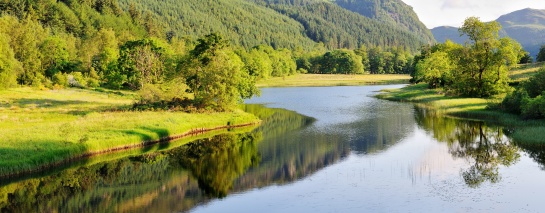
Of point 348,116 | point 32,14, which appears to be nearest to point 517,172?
point 348,116

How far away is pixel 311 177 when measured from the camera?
3800 centimetres

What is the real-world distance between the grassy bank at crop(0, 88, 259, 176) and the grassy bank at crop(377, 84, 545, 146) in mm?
→ 32786

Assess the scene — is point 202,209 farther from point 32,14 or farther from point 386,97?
point 32,14

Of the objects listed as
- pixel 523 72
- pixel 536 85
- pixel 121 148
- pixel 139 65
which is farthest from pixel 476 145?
pixel 139 65

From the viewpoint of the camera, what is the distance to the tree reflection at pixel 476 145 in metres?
37.5

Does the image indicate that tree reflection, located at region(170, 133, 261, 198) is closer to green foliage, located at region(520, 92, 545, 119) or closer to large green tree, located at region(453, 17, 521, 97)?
green foliage, located at region(520, 92, 545, 119)

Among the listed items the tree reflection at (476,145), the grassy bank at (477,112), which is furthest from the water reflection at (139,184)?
the grassy bank at (477,112)

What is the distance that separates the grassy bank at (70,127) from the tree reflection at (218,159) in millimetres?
5158

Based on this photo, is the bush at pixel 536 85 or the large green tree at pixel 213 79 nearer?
the bush at pixel 536 85

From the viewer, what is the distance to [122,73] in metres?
111

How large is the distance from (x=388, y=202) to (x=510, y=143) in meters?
24.5

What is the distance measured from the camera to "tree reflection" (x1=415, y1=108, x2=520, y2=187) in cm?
3747

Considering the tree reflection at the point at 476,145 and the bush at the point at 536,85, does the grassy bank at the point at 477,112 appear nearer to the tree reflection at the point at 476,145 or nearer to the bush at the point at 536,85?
the tree reflection at the point at 476,145

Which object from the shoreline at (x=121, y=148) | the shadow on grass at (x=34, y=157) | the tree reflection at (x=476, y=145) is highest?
the shadow on grass at (x=34, y=157)
